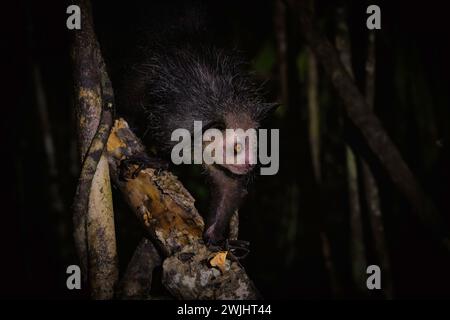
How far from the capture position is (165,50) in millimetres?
2477

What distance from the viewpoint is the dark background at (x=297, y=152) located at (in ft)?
9.96

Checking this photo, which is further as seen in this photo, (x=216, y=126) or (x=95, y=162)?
(x=216, y=126)

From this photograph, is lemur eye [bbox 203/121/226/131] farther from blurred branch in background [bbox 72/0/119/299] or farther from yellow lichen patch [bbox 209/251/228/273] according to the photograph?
yellow lichen patch [bbox 209/251/228/273]

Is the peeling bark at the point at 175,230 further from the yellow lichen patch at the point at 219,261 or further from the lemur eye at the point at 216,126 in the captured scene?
the lemur eye at the point at 216,126

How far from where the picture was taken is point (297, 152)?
3676mm

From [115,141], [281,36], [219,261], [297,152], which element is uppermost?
[281,36]

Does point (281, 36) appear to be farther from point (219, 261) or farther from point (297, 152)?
point (219, 261)

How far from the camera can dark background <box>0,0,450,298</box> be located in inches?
120

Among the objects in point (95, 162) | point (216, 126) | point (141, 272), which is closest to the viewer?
point (95, 162)

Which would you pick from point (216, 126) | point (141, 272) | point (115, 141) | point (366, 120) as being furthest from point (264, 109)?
point (141, 272)

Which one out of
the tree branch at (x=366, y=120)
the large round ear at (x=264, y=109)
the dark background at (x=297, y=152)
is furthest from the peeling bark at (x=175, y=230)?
the dark background at (x=297, y=152)

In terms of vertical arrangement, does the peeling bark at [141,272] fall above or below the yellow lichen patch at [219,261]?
below

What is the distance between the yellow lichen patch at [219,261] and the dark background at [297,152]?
1.30 m

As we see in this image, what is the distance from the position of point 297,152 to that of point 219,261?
7.15 feet
